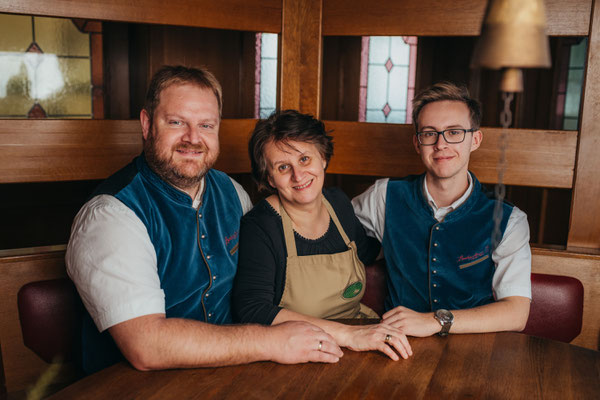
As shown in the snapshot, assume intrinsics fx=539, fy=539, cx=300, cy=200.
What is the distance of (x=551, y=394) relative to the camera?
1422mm

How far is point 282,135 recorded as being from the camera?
206 centimetres

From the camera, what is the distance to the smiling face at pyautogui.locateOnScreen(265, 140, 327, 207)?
6.70ft

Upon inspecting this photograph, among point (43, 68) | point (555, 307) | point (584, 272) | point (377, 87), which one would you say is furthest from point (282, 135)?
point (377, 87)

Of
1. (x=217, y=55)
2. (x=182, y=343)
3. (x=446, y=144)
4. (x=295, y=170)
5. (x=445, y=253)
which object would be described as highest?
(x=217, y=55)

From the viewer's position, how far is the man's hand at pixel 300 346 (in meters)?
1.54

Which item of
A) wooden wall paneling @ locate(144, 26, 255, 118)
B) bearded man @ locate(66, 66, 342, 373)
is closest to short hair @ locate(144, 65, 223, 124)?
bearded man @ locate(66, 66, 342, 373)

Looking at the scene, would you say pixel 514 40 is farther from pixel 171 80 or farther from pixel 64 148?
pixel 64 148

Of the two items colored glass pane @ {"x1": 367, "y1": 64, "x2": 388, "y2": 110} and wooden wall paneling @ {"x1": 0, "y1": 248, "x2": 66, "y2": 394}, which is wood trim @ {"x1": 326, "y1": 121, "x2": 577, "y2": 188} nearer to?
wooden wall paneling @ {"x1": 0, "y1": 248, "x2": 66, "y2": 394}

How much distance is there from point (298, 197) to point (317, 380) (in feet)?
2.56

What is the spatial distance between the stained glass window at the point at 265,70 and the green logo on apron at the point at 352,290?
2.85 meters

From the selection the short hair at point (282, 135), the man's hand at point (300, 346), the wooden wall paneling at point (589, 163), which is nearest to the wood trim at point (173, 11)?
the short hair at point (282, 135)

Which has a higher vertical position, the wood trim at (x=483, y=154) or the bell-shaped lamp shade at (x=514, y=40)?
the bell-shaped lamp shade at (x=514, y=40)

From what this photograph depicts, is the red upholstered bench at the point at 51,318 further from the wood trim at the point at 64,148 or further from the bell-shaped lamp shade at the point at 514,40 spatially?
the bell-shaped lamp shade at the point at 514,40

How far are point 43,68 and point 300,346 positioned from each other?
4.02 m
